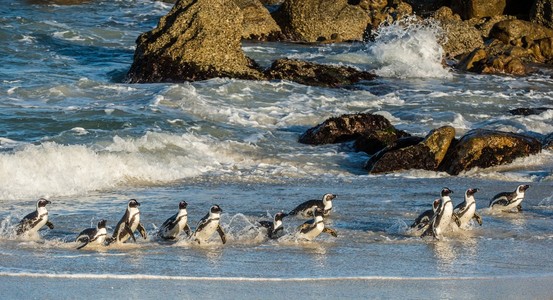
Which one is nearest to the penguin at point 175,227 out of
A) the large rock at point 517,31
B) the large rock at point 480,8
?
the large rock at point 517,31

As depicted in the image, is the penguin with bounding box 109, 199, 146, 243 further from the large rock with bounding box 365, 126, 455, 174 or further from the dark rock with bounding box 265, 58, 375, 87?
the dark rock with bounding box 265, 58, 375, 87

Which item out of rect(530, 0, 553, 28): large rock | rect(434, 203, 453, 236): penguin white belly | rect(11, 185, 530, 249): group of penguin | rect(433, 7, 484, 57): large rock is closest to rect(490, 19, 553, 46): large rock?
rect(530, 0, 553, 28): large rock

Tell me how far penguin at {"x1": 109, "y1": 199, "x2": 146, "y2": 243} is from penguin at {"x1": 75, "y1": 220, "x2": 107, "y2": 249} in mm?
127

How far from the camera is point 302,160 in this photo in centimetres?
1659

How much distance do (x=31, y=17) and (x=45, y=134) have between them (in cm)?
1569

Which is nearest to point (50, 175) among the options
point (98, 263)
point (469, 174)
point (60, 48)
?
point (98, 263)

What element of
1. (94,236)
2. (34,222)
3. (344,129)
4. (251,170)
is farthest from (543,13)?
(94,236)

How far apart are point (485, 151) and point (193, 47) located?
8.72m

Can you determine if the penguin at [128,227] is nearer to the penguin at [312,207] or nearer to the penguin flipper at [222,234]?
the penguin flipper at [222,234]

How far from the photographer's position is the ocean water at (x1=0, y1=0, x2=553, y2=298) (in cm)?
999

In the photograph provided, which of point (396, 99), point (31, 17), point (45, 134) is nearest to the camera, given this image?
point (45, 134)

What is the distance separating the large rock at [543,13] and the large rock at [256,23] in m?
7.71

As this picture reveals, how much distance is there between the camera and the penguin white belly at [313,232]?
1102cm

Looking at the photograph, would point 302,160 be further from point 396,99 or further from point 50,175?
point 396,99
